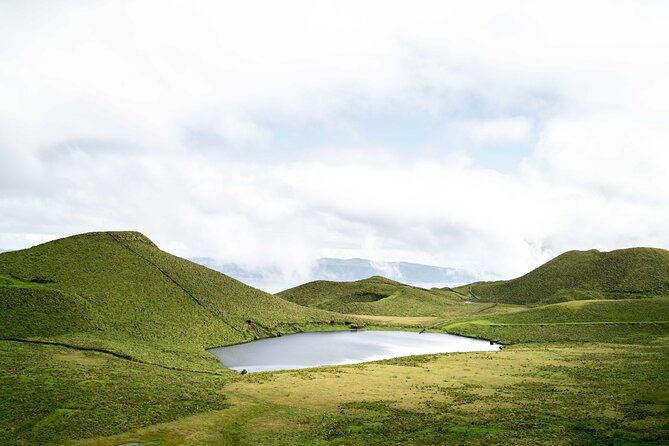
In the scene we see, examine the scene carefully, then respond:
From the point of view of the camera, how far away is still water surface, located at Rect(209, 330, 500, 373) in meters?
77.9

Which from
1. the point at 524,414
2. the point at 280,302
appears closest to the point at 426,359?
the point at 524,414

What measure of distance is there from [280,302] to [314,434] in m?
99.8

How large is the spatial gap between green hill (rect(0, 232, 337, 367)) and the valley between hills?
17.6 inches

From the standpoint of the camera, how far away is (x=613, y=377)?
56.8 meters

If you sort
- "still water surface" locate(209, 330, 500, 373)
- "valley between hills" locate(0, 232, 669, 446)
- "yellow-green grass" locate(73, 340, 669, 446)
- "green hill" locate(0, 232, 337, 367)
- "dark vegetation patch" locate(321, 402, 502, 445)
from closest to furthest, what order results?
"dark vegetation patch" locate(321, 402, 502, 445) < "yellow-green grass" locate(73, 340, 669, 446) < "valley between hills" locate(0, 232, 669, 446) < "green hill" locate(0, 232, 337, 367) < "still water surface" locate(209, 330, 500, 373)

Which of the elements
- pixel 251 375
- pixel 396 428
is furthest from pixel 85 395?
pixel 396 428

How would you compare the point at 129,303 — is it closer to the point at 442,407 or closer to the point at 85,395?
the point at 85,395

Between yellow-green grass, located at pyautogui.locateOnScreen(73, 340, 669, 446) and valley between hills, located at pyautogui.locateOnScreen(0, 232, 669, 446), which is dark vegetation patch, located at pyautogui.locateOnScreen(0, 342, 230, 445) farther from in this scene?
yellow-green grass, located at pyautogui.locateOnScreen(73, 340, 669, 446)

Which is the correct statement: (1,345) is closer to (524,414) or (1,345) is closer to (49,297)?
(49,297)

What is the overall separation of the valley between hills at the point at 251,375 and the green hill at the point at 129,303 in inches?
17.6

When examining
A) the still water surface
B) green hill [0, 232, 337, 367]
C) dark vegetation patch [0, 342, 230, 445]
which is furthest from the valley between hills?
the still water surface

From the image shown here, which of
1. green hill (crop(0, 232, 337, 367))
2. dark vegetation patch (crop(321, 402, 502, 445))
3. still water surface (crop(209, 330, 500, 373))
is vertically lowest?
dark vegetation patch (crop(321, 402, 502, 445))

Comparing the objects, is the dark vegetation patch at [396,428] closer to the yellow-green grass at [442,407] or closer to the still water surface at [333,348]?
the yellow-green grass at [442,407]

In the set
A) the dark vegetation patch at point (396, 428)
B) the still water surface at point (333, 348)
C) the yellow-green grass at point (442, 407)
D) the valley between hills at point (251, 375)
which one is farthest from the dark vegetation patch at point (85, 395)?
the still water surface at point (333, 348)
